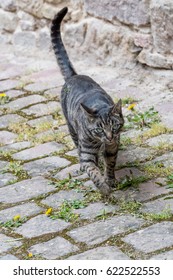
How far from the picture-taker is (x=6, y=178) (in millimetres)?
5371

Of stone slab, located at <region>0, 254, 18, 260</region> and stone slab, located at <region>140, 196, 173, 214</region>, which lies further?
stone slab, located at <region>140, 196, 173, 214</region>

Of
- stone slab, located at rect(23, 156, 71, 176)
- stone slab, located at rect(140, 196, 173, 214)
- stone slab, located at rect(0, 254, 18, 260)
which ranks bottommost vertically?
stone slab, located at rect(23, 156, 71, 176)

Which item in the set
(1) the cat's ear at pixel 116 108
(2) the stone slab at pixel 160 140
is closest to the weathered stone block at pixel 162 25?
(2) the stone slab at pixel 160 140

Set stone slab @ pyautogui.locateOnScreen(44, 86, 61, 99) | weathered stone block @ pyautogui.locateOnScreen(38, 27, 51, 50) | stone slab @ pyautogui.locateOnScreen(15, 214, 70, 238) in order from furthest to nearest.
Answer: weathered stone block @ pyautogui.locateOnScreen(38, 27, 51, 50) → stone slab @ pyautogui.locateOnScreen(44, 86, 61, 99) → stone slab @ pyautogui.locateOnScreen(15, 214, 70, 238)

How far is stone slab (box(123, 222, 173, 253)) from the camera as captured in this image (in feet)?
13.6

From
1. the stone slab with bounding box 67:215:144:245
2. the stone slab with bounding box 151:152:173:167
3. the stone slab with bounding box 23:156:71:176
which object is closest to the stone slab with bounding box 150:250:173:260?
the stone slab with bounding box 67:215:144:245

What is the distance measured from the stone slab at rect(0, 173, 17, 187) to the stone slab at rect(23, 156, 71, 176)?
0.13 m

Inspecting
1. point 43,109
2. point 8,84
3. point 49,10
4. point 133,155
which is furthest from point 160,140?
point 49,10

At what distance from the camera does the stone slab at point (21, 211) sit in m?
4.76

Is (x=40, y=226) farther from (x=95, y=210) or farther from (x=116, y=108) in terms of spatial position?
(x=116, y=108)

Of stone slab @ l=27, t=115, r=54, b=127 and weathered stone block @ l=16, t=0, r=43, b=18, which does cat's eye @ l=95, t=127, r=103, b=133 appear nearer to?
stone slab @ l=27, t=115, r=54, b=127

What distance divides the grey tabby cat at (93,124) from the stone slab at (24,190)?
0.96 feet

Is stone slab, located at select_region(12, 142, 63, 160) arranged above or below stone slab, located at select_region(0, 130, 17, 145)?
above
